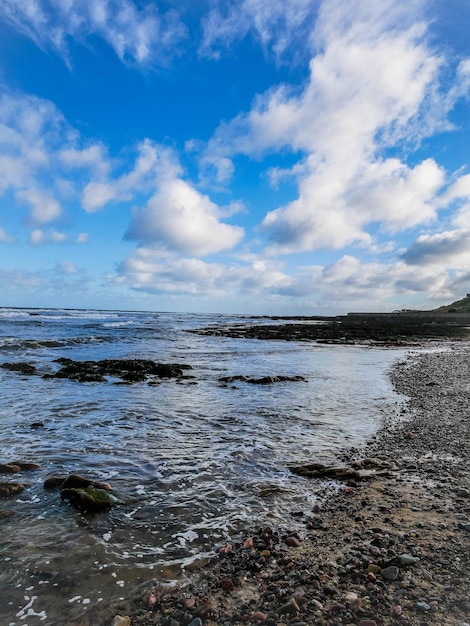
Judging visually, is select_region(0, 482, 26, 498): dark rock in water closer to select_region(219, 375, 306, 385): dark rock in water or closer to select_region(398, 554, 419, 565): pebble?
select_region(398, 554, 419, 565): pebble

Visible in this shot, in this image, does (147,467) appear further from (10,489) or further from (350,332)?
(350,332)

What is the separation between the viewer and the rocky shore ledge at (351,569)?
3.24 metres

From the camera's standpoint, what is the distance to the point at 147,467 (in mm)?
6809

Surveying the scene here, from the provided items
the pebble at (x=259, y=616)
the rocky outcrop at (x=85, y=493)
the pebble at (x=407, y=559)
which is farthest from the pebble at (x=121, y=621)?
the pebble at (x=407, y=559)

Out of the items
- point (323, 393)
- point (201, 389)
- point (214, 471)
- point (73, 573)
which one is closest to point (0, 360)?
point (201, 389)

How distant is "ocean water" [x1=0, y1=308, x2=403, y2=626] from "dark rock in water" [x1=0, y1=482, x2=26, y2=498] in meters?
0.13

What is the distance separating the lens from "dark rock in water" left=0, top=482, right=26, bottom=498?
5531 millimetres

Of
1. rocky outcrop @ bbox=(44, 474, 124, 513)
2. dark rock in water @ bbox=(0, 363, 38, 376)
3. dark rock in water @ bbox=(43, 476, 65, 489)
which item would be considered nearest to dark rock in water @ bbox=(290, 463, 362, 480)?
rocky outcrop @ bbox=(44, 474, 124, 513)

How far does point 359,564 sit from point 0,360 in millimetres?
21843

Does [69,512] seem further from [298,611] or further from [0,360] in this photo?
[0,360]

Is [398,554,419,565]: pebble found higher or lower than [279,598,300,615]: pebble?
higher

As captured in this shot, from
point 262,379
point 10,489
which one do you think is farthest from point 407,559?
point 262,379

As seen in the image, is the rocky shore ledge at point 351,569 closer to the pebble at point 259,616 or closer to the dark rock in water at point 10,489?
the pebble at point 259,616

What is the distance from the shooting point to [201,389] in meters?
14.5
